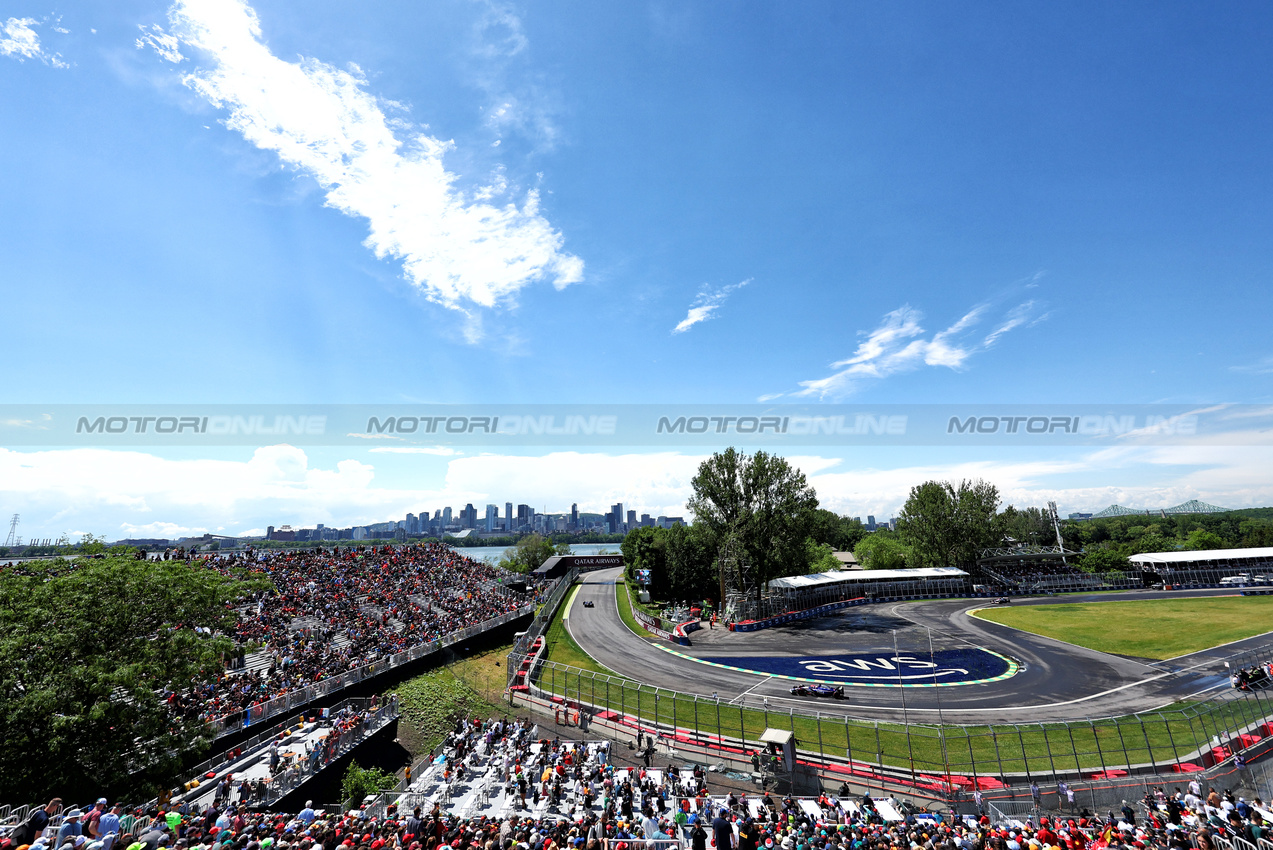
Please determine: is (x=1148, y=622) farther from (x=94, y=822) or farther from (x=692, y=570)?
(x=94, y=822)

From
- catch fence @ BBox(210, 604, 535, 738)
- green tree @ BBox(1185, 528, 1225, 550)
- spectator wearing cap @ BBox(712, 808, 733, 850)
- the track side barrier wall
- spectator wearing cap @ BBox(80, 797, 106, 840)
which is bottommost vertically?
the track side barrier wall

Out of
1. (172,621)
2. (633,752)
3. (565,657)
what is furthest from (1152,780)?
→ (172,621)

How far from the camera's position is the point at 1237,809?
14.9 meters

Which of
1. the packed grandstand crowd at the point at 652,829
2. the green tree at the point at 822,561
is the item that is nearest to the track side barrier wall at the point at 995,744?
the packed grandstand crowd at the point at 652,829

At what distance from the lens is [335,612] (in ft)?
135

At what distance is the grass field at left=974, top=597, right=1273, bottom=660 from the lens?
4103cm

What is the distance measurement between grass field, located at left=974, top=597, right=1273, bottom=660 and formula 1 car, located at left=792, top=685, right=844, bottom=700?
25.7 meters

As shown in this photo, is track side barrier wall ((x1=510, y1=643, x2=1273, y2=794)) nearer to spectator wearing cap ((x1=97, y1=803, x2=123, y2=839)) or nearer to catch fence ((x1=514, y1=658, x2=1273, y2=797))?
catch fence ((x1=514, y1=658, x2=1273, y2=797))

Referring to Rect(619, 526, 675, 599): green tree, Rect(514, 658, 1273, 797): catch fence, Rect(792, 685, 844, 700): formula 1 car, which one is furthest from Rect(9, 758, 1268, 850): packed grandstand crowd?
Rect(619, 526, 675, 599): green tree

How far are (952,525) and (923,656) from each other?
5054 cm

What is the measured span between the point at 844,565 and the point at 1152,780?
3263 inches

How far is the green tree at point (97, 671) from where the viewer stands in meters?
16.2

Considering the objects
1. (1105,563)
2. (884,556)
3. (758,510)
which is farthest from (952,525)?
(758,510)

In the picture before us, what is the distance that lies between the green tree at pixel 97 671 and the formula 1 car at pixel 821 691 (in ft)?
93.1
